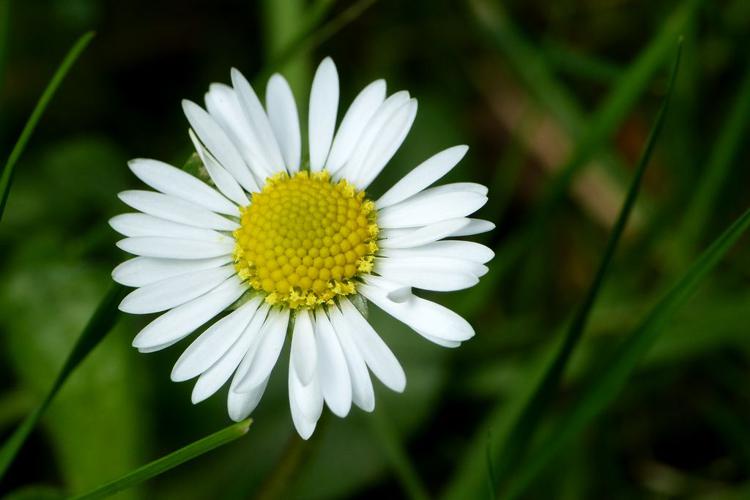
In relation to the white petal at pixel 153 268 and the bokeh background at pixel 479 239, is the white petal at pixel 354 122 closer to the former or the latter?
the white petal at pixel 153 268

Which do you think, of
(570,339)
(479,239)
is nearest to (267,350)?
(570,339)

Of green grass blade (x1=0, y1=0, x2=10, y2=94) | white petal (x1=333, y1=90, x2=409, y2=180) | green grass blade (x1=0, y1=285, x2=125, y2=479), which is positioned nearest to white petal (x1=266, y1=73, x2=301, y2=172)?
white petal (x1=333, y1=90, x2=409, y2=180)

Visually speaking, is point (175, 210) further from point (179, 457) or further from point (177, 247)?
point (179, 457)

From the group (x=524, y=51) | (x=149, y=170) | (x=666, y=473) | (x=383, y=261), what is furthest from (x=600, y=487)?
(x=149, y=170)

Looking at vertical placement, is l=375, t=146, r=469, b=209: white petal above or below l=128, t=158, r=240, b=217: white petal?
below

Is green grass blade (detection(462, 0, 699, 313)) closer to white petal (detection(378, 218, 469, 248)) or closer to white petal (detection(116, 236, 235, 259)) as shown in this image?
white petal (detection(378, 218, 469, 248))

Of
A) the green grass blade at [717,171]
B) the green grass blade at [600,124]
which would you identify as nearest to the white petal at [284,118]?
the green grass blade at [600,124]

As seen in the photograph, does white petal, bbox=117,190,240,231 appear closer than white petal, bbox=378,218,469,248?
No
